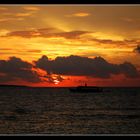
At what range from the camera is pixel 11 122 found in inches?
1001

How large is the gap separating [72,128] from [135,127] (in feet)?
12.4

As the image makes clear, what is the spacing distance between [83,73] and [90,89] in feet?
18.1

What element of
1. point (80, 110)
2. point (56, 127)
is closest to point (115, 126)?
point (56, 127)

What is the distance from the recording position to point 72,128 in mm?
22609

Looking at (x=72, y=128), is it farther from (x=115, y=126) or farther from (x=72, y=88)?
(x=72, y=88)

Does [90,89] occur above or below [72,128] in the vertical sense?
below
